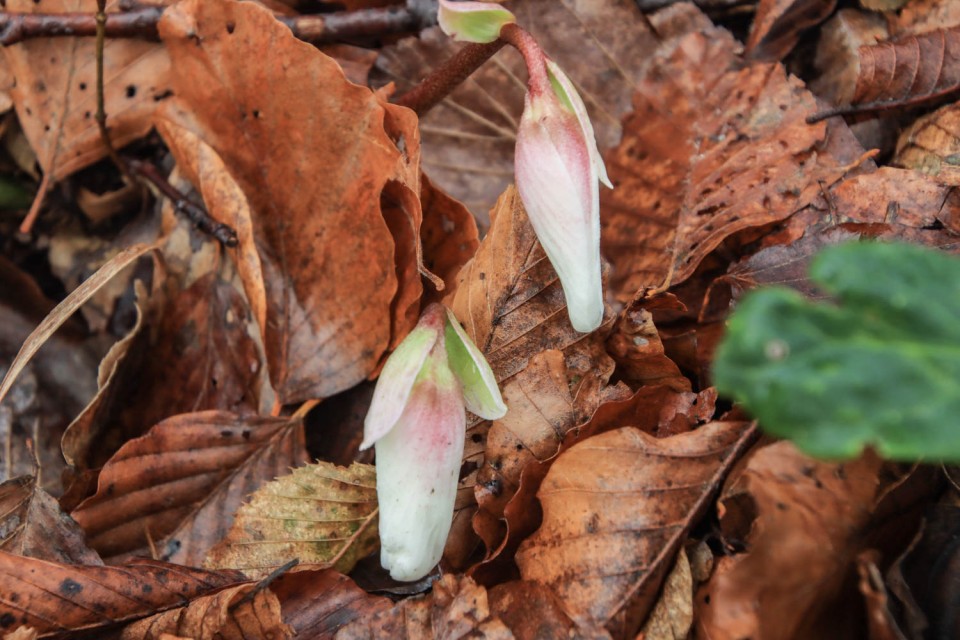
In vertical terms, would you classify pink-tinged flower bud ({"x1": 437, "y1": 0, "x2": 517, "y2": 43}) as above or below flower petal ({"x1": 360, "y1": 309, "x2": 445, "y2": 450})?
above

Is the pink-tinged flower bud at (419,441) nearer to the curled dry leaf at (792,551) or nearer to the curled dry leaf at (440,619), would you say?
the curled dry leaf at (440,619)

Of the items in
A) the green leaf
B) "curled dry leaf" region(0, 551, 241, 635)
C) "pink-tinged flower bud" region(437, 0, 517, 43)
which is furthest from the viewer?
"pink-tinged flower bud" region(437, 0, 517, 43)

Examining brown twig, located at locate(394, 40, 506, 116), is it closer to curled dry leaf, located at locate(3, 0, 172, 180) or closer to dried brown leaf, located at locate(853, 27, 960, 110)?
curled dry leaf, located at locate(3, 0, 172, 180)

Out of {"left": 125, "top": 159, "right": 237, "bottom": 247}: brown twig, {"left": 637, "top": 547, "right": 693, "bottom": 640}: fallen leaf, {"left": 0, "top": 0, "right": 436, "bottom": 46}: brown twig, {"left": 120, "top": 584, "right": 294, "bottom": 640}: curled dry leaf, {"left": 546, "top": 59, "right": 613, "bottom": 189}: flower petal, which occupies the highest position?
{"left": 546, "top": 59, "right": 613, "bottom": 189}: flower petal

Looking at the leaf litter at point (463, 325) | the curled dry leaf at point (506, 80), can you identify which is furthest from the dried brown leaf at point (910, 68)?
the curled dry leaf at point (506, 80)

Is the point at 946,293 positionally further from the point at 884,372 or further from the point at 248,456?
the point at 248,456

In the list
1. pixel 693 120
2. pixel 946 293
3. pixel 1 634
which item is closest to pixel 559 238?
pixel 946 293

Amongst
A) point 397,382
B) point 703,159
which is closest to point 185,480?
point 397,382

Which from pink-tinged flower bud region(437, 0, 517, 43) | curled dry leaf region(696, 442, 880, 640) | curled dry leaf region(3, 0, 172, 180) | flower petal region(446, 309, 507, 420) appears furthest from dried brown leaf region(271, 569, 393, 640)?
curled dry leaf region(3, 0, 172, 180)
